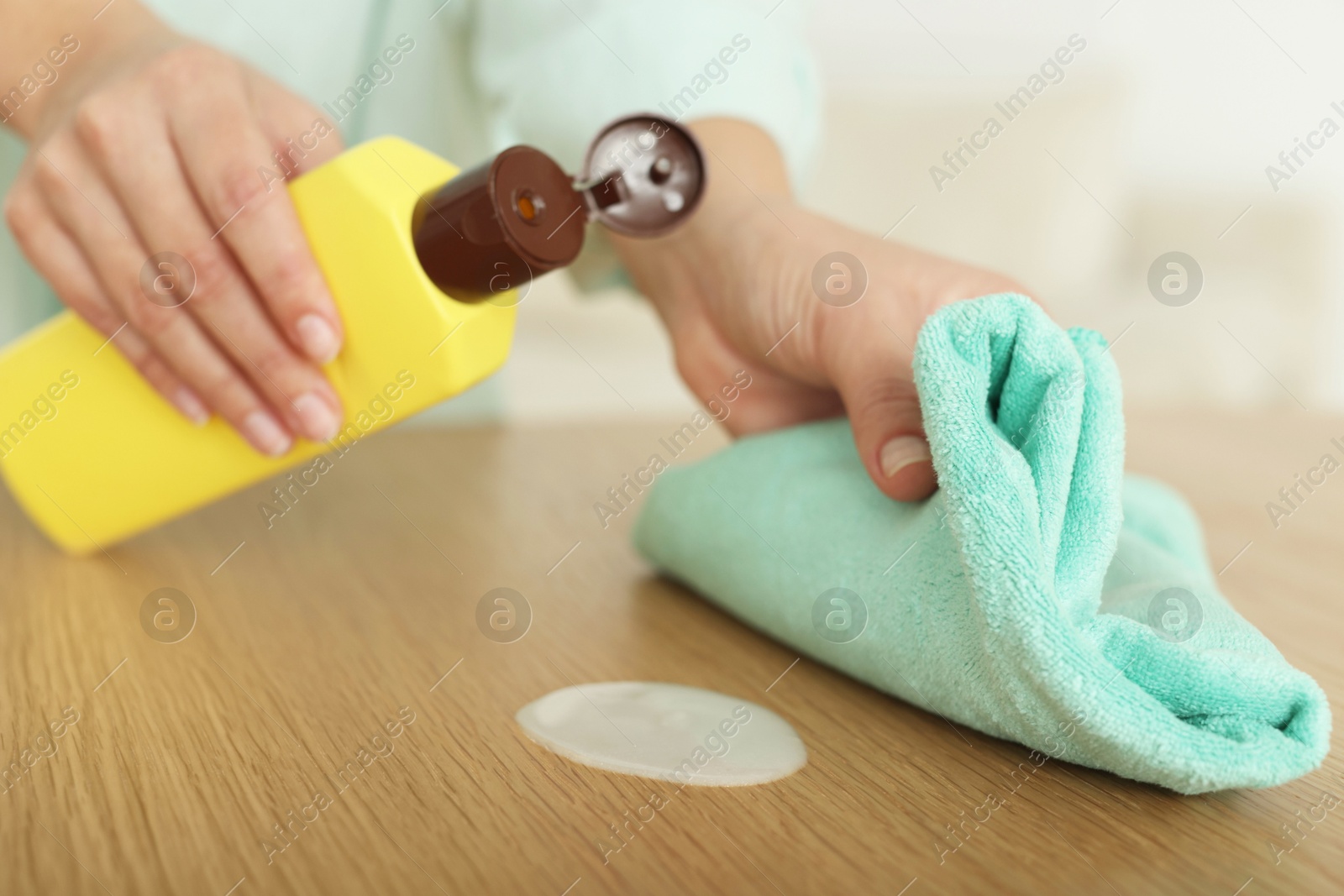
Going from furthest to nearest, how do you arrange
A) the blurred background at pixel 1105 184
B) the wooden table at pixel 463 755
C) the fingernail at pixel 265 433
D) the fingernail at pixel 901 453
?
the blurred background at pixel 1105 184, the fingernail at pixel 265 433, the fingernail at pixel 901 453, the wooden table at pixel 463 755

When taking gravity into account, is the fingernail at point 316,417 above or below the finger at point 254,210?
below

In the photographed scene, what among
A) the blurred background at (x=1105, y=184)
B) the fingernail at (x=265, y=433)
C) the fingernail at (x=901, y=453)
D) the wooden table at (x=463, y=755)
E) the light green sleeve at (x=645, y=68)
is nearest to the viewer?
the wooden table at (x=463, y=755)

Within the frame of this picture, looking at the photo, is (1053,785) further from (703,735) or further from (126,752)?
(126,752)

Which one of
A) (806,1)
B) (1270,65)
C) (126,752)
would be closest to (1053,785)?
(126,752)

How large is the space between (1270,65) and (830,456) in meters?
2.76

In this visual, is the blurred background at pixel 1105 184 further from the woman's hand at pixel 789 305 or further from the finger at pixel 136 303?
the finger at pixel 136 303

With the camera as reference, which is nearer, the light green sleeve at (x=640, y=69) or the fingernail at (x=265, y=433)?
the fingernail at (x=265, y=433)

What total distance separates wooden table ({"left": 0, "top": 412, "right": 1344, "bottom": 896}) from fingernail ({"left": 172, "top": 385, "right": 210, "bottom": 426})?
8 centimetres

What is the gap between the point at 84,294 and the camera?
523 mm

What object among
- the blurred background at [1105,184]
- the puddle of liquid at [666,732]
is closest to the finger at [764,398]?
the puddle of liquid at [666,732]

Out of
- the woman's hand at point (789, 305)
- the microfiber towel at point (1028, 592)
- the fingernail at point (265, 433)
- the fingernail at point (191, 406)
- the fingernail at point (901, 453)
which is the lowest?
the microfiber towel at point (1028, 592)

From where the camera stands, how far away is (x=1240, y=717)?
320mm

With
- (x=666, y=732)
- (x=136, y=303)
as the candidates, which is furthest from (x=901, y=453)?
(x=136, y=303)

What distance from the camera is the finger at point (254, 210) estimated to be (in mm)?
468
